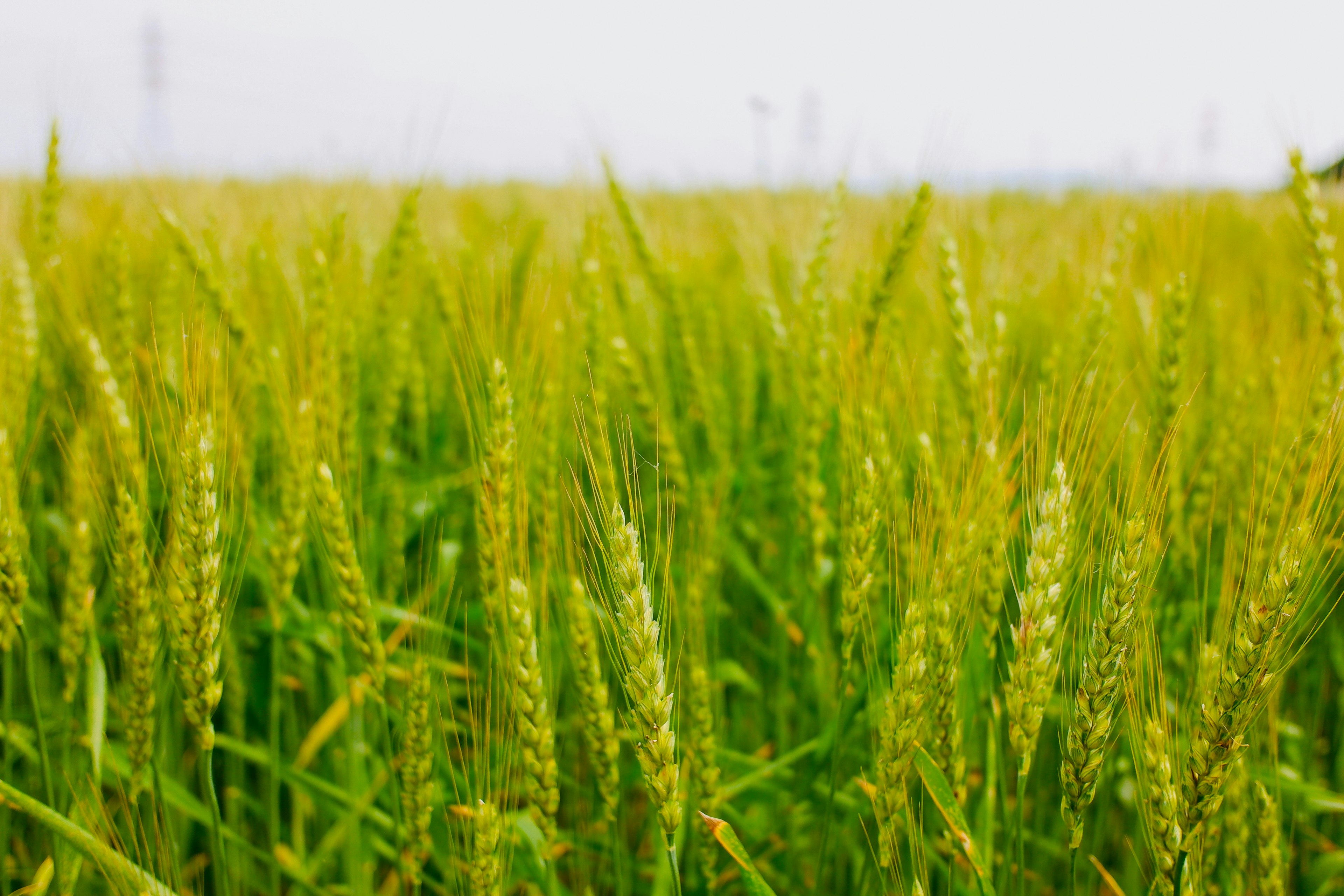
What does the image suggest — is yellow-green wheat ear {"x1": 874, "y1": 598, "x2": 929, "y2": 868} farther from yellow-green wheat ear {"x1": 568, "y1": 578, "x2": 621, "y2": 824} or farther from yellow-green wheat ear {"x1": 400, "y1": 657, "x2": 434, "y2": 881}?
yellow-green wheat ear {"x1": 400, "y1": 657, "x2": 434, "y2": 881}

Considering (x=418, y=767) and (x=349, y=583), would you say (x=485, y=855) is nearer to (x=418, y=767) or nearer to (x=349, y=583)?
(x=418, y=767)

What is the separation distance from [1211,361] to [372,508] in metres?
2.04

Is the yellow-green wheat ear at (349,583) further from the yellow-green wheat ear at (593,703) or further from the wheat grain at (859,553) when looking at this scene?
the wheat grain at (859,553)

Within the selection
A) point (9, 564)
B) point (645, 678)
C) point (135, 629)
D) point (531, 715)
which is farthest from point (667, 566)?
point (9, 564)

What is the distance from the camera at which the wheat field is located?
872 mm

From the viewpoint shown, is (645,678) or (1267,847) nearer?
(645,678)

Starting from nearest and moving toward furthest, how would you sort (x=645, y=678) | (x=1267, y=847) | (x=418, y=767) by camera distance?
(x=645, y=678), (x=418, y=767), (x=1267, y=847)

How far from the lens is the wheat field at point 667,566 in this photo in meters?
0.87

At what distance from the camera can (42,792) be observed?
4.80 feet

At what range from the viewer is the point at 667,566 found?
0.84 metres

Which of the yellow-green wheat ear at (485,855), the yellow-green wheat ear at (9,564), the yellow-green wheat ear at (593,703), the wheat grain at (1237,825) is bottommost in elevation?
the wheat grain at (1237,825)

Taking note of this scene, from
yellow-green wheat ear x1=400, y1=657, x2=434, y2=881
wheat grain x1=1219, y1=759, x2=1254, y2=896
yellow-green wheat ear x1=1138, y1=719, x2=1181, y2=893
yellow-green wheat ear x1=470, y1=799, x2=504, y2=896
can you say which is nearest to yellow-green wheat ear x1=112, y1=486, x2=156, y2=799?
yellow-green wheat ear x1=400, y1=657, x2=434, y2=881

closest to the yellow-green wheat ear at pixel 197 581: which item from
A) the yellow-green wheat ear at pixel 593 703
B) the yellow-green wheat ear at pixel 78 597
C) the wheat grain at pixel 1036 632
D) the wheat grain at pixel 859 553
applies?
the yellow-green wheat ear at pixel 78 597

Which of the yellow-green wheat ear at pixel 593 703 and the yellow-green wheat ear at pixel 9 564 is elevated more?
the yellow-green wheat ear at pixel 9 564
